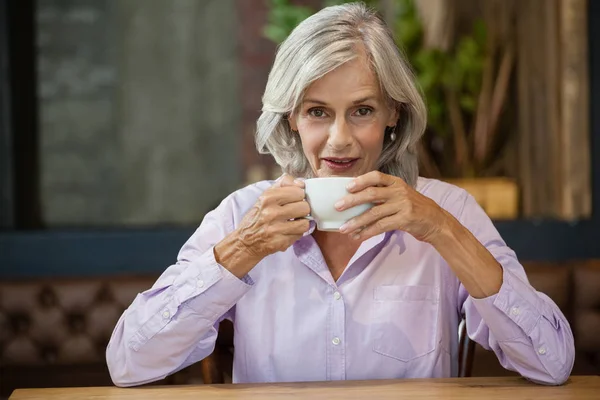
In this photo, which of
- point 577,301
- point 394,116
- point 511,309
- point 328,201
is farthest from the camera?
point 577,301

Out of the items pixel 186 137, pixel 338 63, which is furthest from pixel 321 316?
pixel 186 137

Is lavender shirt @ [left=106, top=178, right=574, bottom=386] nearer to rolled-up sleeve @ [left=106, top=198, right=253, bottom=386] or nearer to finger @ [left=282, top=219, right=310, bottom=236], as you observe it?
rolled-up sleeve @ [left=106, top=198, right=253, bottom=386]

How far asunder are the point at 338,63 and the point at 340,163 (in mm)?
178

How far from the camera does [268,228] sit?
54.9 inches

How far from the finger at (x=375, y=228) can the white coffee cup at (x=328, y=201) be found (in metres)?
0.04

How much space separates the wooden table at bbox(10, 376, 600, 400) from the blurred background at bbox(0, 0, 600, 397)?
57.2 inches

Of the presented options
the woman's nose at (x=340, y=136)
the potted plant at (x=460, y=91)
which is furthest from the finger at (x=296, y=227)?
the potted plant at (x=460, y=91)

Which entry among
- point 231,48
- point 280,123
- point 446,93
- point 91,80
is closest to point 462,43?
point 446,93

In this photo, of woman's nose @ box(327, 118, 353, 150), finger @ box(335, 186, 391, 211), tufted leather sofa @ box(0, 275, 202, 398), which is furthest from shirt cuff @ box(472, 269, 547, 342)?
tufted leather sofa @ box(0, 275, 202, 398)

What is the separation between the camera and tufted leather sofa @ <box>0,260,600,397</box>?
2879mm

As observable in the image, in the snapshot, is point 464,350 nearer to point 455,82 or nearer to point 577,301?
point 577,301

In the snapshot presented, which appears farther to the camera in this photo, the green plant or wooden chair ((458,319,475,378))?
the green plant

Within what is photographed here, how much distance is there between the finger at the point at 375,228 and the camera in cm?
135

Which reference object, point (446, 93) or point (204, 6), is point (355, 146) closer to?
point (446, 93)
